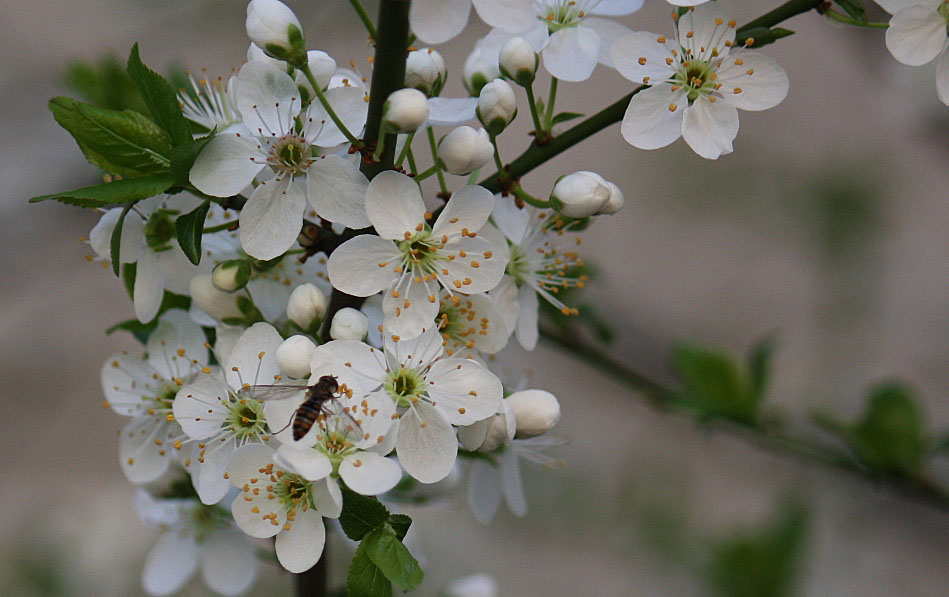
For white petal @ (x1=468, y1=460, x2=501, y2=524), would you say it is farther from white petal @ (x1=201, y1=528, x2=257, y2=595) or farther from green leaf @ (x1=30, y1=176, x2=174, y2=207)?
green leaf @ (x1=30, y1=176, x2=174, y2=207)

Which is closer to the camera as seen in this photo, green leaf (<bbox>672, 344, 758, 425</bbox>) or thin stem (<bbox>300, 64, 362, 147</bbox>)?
thin stem (<bbox>300, 64, 362, 147</bbox>)

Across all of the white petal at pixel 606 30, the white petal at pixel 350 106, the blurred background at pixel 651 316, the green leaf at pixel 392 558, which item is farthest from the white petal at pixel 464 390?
the blurred background at pixel 651 316

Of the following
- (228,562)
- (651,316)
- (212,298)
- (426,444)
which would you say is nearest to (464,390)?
(426,444)

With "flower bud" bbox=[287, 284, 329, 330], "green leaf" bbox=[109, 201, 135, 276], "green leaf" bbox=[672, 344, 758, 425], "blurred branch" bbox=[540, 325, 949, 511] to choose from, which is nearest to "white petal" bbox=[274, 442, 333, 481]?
"flower bud" bbox=[287, 284, 329, 330]

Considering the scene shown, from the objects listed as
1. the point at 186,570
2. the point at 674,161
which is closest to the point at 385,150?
the point at 186,570

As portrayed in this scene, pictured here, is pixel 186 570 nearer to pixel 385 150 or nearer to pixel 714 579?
pixel 385 150

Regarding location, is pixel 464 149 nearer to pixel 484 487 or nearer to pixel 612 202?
pixel 612 202
